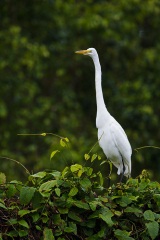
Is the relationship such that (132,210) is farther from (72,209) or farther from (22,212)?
(22,212)

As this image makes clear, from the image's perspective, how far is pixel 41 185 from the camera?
149 inches

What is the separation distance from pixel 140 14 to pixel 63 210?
9.05m

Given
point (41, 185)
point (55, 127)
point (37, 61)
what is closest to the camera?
point (41, 185)

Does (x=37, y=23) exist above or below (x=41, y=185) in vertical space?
below

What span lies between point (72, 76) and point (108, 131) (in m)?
7.37

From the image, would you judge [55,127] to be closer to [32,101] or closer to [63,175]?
[32,101]

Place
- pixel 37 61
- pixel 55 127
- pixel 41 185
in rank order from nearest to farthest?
pixel 41 185 → pixel 37 61 → pixel 55 127

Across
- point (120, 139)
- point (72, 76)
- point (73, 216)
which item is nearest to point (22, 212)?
point (73, 216)

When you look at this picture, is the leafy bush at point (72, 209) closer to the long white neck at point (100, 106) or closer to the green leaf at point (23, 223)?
the green leaf at point (23, 223)

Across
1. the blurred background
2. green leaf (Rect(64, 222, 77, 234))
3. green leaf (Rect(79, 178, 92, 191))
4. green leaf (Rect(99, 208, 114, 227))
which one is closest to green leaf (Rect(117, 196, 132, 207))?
green leaf (Rect(99, 208, 114, 227))

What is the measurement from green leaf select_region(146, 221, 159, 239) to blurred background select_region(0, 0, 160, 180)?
701cm

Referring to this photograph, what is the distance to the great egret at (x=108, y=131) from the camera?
576 cm

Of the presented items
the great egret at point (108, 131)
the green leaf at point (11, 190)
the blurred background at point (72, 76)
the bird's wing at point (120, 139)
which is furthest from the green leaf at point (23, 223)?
the blurred background at point (72, 76)

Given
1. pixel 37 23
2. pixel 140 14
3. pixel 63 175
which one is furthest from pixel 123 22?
pixel 63 175
